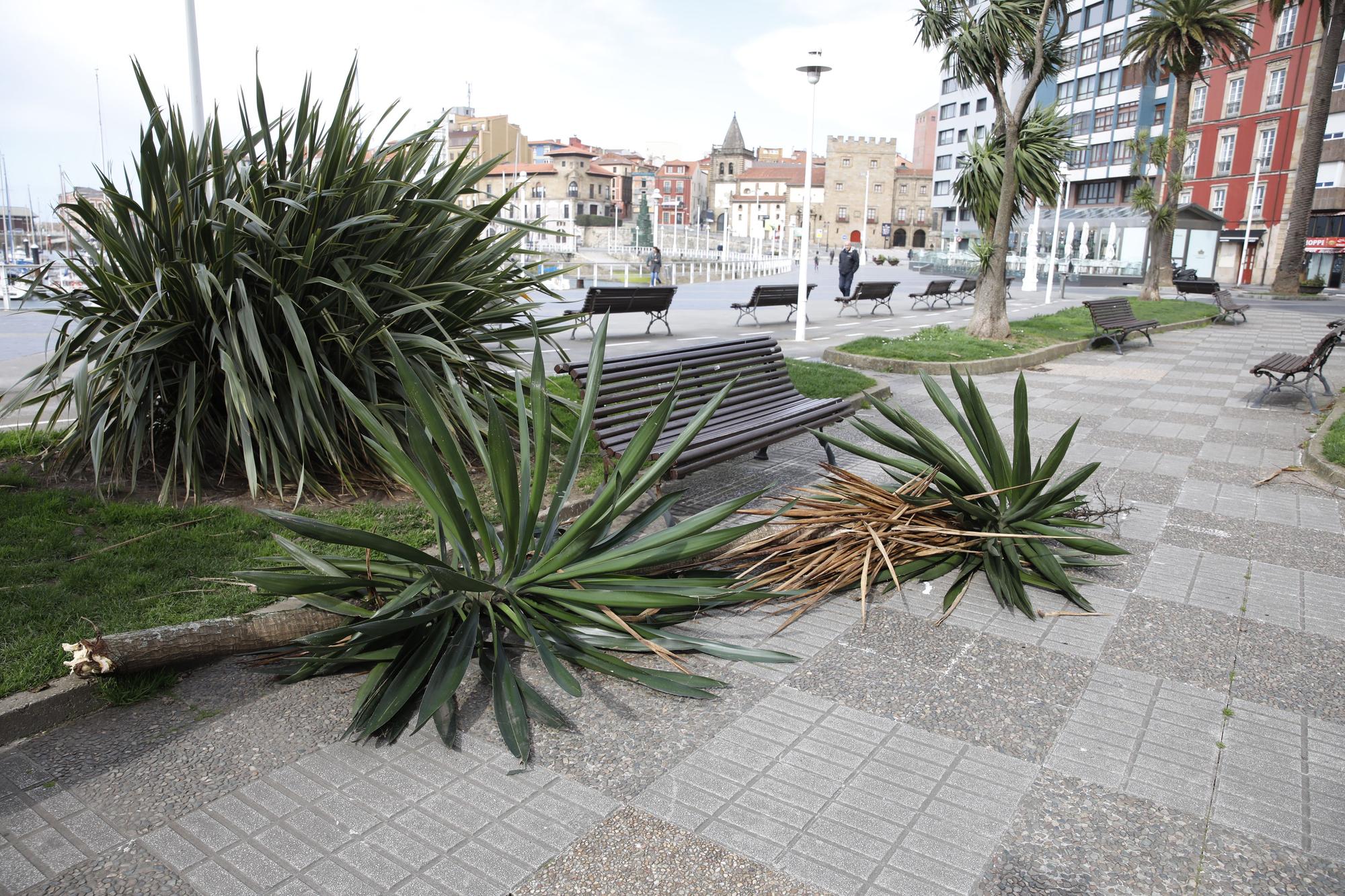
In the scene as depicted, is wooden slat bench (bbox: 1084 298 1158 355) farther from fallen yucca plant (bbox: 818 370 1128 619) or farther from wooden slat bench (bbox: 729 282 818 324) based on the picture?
fallen yucca plant (bbox: 818 370 1128 619)

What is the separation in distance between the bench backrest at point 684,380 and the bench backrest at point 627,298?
314 inches

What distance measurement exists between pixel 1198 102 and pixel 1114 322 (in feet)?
156

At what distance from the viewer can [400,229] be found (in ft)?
17.9

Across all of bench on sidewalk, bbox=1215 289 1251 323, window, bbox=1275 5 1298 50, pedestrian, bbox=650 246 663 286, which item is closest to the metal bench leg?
bench on sidewalk, bbox=1215 289 1251 323

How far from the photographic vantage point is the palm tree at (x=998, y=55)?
47.3 ft

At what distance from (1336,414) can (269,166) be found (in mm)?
9176

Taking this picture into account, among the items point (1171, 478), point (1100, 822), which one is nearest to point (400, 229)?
point (1100, 822)

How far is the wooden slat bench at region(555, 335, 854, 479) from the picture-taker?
5020mm

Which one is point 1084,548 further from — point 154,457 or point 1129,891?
point 154,457

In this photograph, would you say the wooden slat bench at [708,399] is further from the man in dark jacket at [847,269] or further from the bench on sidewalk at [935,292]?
the bench on sidewalk at [935,292]

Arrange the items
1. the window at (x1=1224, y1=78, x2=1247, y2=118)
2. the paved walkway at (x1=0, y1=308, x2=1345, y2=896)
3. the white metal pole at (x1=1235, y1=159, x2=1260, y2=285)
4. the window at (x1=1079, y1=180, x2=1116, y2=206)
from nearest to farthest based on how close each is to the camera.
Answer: the paved walkway at (x1=0, y1=308, x2=1345, y2=896) < the white metal pole at (x1=1235, y1=159, x2=1260, y2=285) < the window at (x1=1224, y1=78, x2=1247, y2=118) < the window at (x1=1079, y1=180, x2=1116, y2=206)

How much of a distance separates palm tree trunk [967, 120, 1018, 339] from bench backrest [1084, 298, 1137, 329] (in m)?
1.31

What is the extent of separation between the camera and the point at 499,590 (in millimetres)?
3482

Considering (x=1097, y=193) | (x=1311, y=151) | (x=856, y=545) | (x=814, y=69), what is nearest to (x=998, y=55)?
(x=814, y=69)
